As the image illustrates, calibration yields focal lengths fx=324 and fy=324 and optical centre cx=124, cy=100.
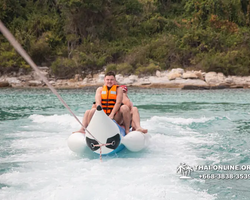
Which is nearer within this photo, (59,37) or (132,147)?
(132,147)

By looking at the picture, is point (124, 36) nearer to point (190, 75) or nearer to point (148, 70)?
point (148, 70)

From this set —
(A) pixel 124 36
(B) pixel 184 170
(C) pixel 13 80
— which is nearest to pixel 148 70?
(A) pixel 124 36

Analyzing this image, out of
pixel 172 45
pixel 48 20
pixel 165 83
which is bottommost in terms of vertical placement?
pixel 165 83

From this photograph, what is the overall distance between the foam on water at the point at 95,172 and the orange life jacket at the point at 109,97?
2.22 feet

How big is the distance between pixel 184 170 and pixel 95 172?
3.48 ft

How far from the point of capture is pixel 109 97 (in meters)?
4.70

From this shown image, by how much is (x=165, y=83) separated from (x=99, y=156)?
17.3m

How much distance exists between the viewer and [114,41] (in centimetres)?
2802

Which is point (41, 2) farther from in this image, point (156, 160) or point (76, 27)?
point (156, 160)

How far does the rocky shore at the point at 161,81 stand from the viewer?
20.8 meters

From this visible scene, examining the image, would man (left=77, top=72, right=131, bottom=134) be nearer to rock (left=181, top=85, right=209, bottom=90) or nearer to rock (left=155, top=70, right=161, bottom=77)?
rock (left=181, top=85, right=209, bottom=90)

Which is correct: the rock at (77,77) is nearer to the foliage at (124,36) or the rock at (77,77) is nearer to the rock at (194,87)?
the foliage at (124,36)

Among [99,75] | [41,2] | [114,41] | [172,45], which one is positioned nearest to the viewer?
[99,75]

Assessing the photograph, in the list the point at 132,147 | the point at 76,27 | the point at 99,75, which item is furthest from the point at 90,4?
the point at 132,147
